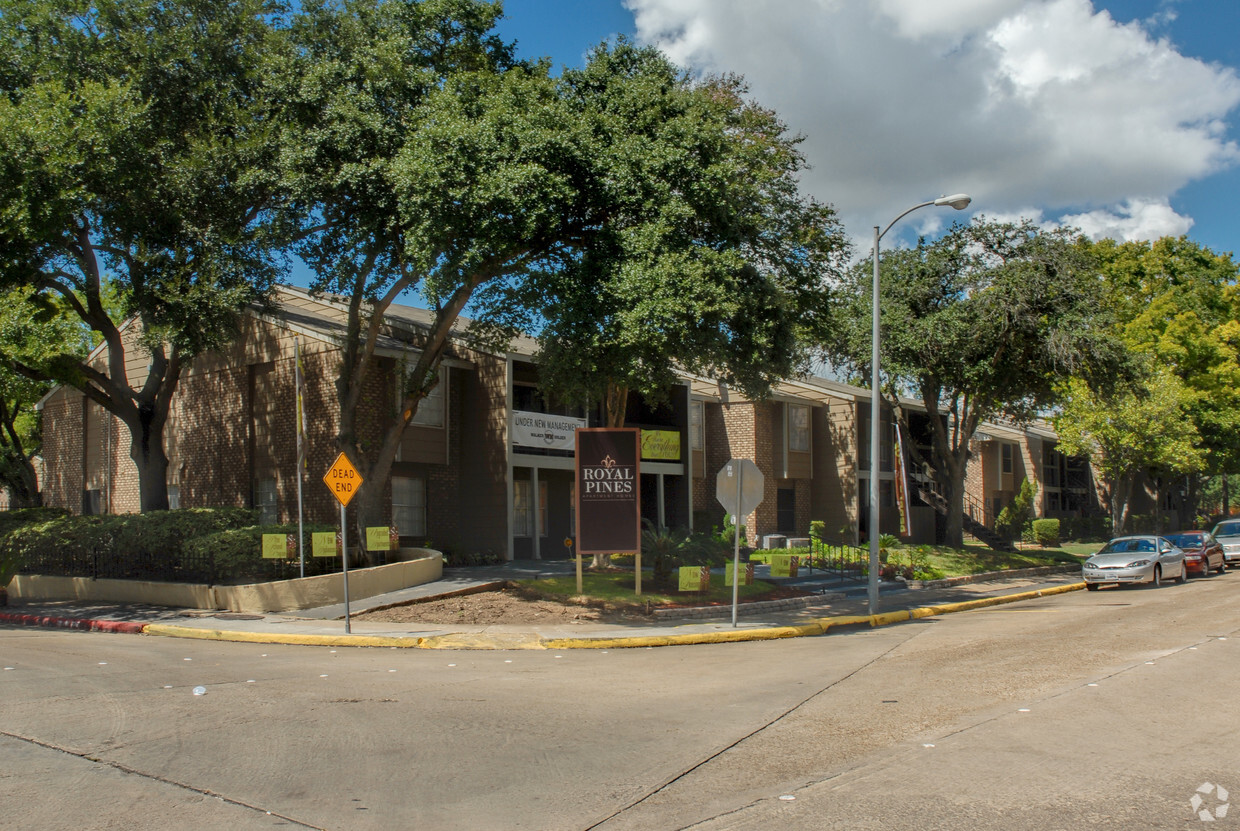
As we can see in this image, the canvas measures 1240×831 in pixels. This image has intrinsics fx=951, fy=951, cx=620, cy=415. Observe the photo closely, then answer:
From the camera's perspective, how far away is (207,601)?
63.1 ft

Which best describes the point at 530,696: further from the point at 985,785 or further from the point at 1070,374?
the point at 1070,374

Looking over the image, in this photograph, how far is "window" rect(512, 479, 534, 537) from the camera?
27906 millimetres

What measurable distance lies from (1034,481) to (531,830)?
180ft

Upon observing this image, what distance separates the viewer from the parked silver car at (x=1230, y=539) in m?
36.0

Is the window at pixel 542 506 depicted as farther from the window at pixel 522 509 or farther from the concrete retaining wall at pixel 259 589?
the concrete retaining wall at pixel 259 589

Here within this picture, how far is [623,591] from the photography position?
64.1ft

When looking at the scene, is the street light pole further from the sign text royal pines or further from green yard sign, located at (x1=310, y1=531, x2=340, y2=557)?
green yard sign, located at (x1=310, y1=531, x2=340, y2=557)

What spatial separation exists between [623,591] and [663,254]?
7310mm

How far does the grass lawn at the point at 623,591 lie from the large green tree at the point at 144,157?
8.57 metres

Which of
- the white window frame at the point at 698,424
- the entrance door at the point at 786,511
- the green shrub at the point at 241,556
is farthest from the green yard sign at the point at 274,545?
the entrance door at the point at 786,511

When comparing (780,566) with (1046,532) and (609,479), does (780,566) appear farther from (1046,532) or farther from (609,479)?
(1046,532)

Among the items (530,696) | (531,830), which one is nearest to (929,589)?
(530,696)

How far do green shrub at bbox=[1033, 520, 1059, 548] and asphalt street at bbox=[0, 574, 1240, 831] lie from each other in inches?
1471

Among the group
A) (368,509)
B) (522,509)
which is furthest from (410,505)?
(368,509)
